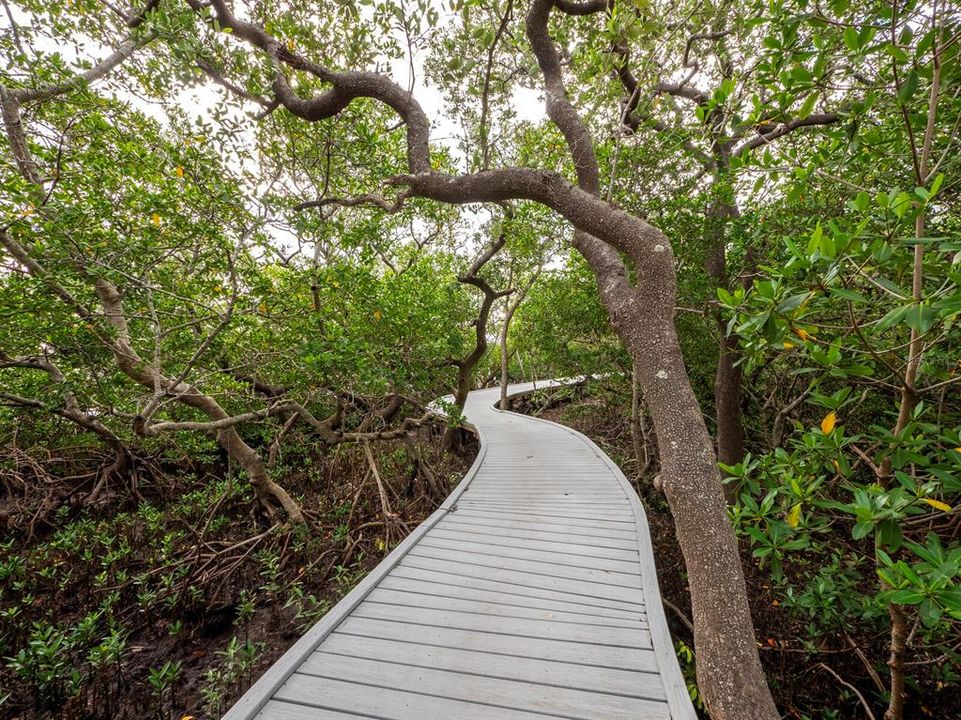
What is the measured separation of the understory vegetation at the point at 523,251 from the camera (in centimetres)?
168

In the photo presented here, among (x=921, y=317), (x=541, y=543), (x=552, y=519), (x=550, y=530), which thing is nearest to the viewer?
(x=921, y=317)

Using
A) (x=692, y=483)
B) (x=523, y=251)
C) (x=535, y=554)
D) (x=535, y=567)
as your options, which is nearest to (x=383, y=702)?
(x=535, y=567)

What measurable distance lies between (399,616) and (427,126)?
3.87m

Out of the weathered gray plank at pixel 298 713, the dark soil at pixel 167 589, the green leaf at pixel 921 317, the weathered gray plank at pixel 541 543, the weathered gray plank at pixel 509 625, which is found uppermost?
the green leaf at pixel 921 317

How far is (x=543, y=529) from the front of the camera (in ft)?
12.4

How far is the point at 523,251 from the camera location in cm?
623

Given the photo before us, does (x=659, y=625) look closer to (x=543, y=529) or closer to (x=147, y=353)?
(x=543, y=529)

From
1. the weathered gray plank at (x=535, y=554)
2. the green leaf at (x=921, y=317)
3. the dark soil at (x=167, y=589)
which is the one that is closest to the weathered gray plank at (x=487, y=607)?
the weathered gray plank at (x=535, y=554)

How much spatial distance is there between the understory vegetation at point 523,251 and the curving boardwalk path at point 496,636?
0.46 metres

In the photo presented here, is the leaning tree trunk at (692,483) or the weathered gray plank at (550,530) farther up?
the leaning tree trunk at (692,483)

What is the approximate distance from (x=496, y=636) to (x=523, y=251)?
213 inches

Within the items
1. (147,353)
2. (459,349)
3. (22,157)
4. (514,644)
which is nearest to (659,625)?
(514,644)

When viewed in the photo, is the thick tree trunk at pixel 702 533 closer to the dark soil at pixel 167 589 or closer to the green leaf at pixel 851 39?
the green leaf at pixel 851 39

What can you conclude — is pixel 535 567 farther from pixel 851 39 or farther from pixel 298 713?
pixel 851 39
